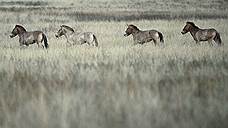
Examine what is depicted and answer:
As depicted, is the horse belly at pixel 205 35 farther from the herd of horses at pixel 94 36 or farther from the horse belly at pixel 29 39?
the horse belly at pixel 29 39

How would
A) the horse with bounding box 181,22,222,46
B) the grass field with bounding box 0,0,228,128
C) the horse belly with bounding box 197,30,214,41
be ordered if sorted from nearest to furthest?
the grass field with bounding box 0,0,228,128
the horse with bounding box 181,22,222,46
the horse belly with bounding box 197,30,214,41

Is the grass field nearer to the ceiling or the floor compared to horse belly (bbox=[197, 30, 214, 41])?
nearer to the floor

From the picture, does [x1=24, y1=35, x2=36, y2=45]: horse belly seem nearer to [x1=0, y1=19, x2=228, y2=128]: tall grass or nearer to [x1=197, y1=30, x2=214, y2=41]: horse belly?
[x1=0, y1=19, x2=228, y2=128]: tall grass

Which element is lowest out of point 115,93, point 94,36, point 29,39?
point 115,93

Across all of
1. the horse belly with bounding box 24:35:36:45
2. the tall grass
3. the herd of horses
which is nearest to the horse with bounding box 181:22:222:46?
the herd of horses

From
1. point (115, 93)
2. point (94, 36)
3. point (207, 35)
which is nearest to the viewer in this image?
point (115, 93)

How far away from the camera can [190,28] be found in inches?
674

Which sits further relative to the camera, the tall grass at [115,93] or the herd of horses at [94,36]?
the herd of horses at [94,36]

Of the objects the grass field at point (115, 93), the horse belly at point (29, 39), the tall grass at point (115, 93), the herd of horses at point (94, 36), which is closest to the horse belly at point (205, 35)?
the herd of horses at point (94, 36)

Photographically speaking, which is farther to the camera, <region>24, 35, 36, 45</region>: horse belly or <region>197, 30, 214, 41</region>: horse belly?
<region>197, 30, 214, 41</region>: horse belly

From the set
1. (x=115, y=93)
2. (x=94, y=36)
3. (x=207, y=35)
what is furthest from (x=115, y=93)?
(x=207, y=35)

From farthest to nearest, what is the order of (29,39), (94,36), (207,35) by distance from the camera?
(94,36) < (207,35) < (29,39)

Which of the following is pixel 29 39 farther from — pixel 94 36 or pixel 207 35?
pixel 207 35

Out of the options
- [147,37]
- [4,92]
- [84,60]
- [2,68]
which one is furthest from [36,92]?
[147,37]
